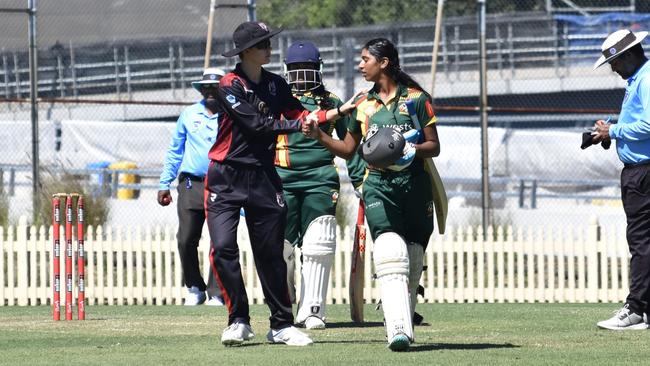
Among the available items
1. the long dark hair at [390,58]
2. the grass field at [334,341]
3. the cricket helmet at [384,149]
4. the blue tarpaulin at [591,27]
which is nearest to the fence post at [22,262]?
the grass field at [334,341]

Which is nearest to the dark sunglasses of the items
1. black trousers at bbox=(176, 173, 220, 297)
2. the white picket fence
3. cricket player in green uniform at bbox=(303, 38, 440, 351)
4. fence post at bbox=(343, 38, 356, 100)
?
cricket player in green uniform at bbox=(303, 38, 440, 351)

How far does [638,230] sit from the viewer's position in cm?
988

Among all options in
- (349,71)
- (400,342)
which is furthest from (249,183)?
(349,71)

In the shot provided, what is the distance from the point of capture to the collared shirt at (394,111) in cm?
849

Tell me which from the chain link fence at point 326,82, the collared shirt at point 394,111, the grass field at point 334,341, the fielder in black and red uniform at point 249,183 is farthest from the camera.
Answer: the chain link fence at point 326,82

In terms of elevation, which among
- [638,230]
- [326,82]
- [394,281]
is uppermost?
[326,82]

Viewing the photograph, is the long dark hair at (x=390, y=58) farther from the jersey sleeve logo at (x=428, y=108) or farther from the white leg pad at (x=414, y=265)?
the white leg pad at (x=414, y=265)

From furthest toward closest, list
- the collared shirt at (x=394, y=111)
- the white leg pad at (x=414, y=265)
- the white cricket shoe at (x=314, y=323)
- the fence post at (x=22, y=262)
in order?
1. the fence post at (x=22, y=262)
2. the white cricket shoe at (x=314, y=323)
3. the white leg pad at (x=414, y=265)
4. the collared shirt at (x=394, y=111)

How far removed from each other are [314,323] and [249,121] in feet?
7.29

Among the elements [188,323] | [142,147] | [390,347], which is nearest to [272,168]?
[390,347]

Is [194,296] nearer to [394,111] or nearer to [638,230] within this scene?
[638,230]

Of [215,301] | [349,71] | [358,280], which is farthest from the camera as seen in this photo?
[349,71]

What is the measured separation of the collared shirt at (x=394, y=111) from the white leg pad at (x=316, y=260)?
81.4 inches

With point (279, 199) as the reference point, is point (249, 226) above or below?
below
